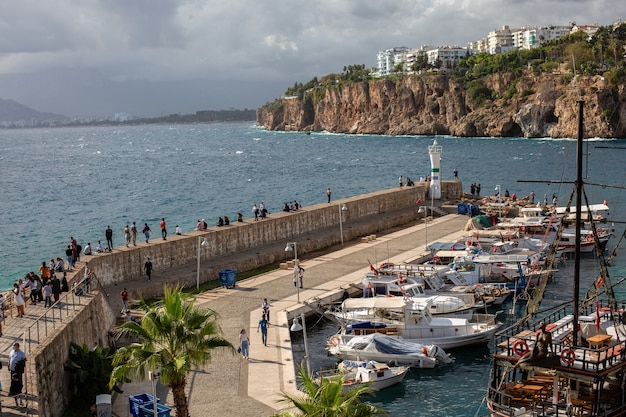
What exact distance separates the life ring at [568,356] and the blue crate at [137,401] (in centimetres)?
1031

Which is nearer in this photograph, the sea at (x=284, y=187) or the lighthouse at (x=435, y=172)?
the sea at (x=284, y=187)

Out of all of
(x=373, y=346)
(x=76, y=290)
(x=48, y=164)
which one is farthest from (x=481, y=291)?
(x=48, y=164)

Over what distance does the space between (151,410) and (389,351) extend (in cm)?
1088

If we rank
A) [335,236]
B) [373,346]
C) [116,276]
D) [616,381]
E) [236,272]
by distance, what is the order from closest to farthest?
[616,381] < [373,346] < [116,276] < [236,272] < [335,236]

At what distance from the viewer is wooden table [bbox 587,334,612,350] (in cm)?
1937

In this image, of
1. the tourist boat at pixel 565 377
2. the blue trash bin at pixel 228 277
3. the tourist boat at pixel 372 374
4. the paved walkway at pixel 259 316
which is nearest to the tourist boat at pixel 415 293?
the paved walkway at pixel 259 316

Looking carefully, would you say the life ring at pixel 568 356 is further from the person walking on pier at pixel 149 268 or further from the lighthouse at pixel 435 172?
the lighthouse at pixel 435 172

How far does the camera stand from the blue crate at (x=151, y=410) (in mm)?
19422

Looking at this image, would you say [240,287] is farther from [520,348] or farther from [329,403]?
[329,403]

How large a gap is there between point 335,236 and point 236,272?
9892 millimetres

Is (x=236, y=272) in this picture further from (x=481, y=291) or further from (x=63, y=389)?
(x=63, y=389)

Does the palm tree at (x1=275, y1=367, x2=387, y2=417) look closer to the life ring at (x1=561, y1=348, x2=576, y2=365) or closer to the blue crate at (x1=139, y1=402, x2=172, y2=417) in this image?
the blue crate at (x1=139, y1=402, x2=172, y2=417)

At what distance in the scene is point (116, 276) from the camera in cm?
3391

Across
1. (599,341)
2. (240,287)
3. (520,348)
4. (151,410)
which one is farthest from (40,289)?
(599,341)
